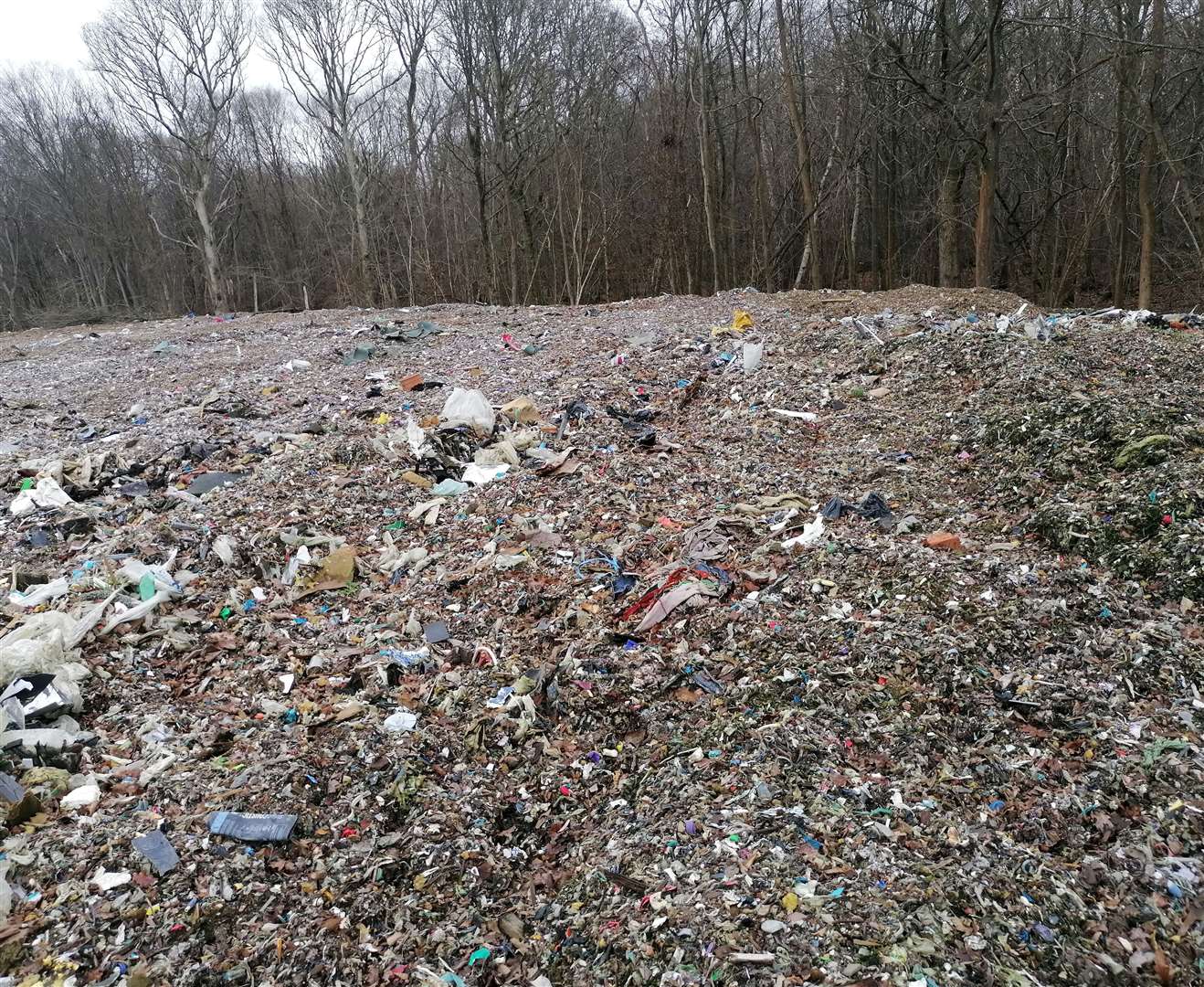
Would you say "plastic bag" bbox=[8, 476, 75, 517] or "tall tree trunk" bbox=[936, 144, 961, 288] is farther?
"tall tree trunk" bbox=[936, 144, 961, 288]

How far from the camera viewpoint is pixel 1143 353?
507cm

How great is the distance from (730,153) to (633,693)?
1833 cm

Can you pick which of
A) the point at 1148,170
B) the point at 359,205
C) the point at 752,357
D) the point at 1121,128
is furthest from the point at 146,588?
the point at 359,205

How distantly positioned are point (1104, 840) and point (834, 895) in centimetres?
72

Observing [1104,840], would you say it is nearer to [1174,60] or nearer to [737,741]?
[737,741]

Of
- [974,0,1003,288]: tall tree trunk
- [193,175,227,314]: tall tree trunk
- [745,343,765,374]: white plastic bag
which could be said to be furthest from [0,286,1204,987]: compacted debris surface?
[193,175,227,314]: tall tree trunk

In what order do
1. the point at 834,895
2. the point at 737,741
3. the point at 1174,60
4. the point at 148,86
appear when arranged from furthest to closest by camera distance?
1. the point at 148,86
2. the point at 1174,60
3. the point at 737,741
4. the point at 834,895

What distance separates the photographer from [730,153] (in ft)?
60.0

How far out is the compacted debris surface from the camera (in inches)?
73.0

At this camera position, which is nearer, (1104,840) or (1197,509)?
(1104,840)

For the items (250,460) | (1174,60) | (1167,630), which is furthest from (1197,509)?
(1174,60)

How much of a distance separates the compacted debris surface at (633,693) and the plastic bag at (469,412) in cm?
3

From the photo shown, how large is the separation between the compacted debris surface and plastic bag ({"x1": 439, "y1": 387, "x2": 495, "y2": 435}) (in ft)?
0.10

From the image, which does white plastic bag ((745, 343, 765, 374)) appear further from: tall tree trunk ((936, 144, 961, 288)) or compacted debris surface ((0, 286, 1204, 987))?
tall tree trunk ((936, 144, 961, 288))
